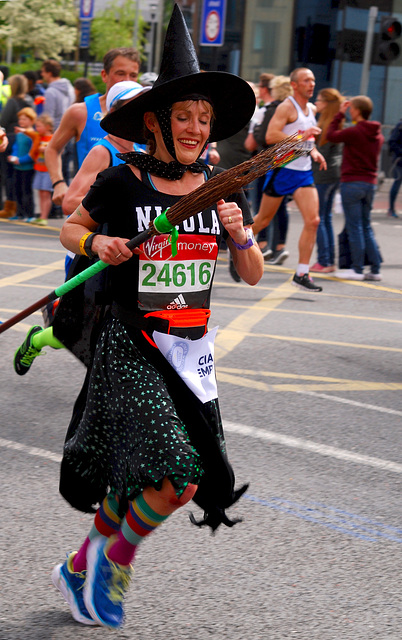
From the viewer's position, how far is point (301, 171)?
369 inches

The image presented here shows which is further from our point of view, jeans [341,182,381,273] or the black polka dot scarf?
jeans [341,182,381,273]

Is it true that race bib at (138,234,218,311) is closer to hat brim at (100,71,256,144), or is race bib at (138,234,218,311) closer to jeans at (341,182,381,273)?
hat brim at (100,71,256,144)

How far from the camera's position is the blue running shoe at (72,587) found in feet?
10.2

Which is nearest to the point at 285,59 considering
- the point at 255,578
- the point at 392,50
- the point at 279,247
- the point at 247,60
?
the point at 247,60

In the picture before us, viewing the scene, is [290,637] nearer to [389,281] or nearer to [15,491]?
[15,491]

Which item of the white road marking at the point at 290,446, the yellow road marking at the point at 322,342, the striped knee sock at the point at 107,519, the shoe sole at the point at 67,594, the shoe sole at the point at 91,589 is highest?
the striped knee sock at the point at 107,519

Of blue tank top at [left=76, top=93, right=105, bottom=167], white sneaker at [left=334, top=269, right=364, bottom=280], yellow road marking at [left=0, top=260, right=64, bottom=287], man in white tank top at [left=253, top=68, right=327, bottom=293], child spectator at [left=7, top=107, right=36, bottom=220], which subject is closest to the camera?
blue tank top at [left=76, top=93, right=105, bottom=167]

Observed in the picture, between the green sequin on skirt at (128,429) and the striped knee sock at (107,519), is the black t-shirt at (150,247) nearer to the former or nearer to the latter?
the green sequin on skirt at (128,429)

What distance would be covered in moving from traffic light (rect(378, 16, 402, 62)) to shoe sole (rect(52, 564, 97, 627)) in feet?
51.0

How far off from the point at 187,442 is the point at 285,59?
2769cm

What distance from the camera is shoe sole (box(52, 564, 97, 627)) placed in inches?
122

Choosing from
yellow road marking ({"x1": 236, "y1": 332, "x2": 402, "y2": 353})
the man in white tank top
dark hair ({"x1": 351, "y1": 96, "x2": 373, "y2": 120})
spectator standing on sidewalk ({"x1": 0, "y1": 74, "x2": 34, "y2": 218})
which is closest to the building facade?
spectator standing on sidewalk ({"x1": 0, "y1": 74, "x2": 34, "y2": 218})

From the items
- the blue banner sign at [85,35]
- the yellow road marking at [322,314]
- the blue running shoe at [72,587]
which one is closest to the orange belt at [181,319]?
the blue running shoe at [72,587]

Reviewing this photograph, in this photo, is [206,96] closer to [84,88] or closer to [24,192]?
[24,192]
